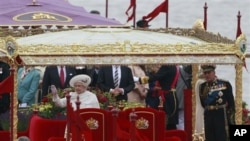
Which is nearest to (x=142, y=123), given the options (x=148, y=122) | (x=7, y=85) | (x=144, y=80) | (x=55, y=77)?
(x=148, y=122)

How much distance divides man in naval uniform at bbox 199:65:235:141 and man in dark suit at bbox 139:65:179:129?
1.87 meters

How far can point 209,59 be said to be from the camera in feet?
47.1

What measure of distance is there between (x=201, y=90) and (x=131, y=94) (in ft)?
7.24

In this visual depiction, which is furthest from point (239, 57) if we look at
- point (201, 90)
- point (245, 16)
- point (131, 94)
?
point (245, 16)

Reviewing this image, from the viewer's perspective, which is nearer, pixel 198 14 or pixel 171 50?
pixel 171 50

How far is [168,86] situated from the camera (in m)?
17.9

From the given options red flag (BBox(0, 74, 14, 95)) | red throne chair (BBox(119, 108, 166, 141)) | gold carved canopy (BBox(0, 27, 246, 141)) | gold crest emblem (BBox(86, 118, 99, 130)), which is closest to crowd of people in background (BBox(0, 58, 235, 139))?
gold carved canopy (BBox(0, 27, 246, 141))

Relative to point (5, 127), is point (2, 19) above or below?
above

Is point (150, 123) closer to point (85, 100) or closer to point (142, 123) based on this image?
point (142, 123)

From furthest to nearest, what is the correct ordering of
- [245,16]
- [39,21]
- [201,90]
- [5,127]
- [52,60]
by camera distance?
1. [245,16]
2. [39,21]
3. [5,127]
4. [201,90]
5. [52,60]

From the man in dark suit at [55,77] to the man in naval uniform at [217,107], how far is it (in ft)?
8.25

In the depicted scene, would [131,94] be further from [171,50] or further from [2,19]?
[171,50]

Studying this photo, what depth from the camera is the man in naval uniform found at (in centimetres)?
1538

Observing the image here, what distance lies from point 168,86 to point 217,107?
2.50 meters
